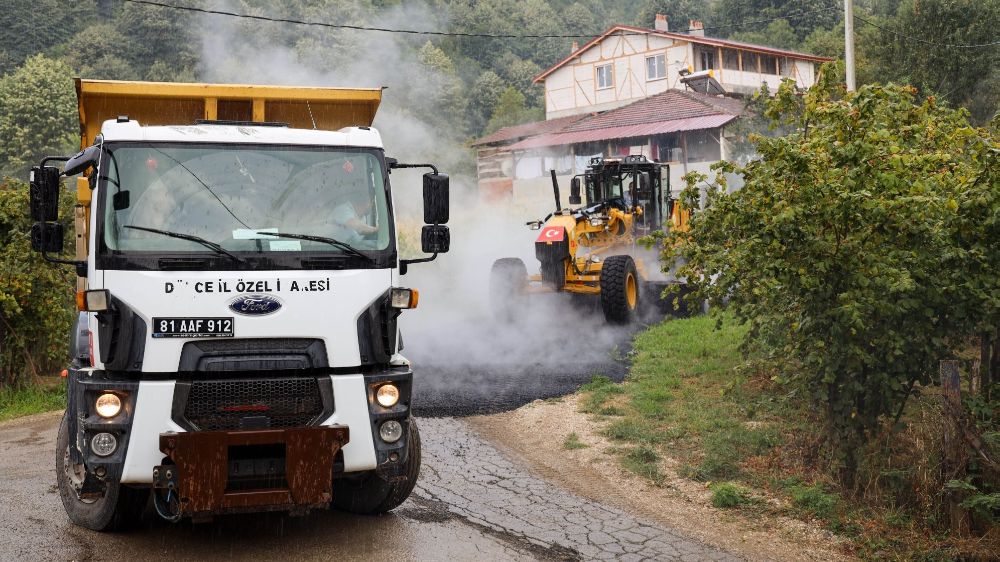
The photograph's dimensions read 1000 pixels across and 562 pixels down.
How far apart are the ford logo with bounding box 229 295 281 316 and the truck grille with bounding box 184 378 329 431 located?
1.31ft

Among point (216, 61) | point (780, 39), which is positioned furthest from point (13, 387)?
point (780, 39)

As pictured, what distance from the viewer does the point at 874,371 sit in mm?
7090

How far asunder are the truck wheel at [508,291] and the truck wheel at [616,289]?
→ 169cm

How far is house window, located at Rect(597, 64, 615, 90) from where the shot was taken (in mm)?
48656

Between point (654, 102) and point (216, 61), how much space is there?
1039 inches

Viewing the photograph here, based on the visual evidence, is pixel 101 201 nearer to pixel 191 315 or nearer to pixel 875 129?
pixel 191 315

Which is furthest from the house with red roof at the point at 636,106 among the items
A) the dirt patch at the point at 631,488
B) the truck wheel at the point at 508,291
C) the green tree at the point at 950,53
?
the dirt patch at the point at 631,488

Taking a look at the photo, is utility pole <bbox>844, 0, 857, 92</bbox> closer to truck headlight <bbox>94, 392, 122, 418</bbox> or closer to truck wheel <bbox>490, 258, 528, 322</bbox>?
truck wheel <bbox>490, 258, 528, 322</bbox>

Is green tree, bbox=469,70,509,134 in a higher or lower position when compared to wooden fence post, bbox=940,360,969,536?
higher

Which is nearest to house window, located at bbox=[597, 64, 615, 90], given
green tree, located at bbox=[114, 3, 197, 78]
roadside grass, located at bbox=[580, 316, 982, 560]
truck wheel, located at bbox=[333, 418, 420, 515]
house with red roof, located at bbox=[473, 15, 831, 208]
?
house with red roof, located at bbox=[473, 15, 831, 208]

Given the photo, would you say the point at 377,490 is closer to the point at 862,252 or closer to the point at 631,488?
the point at 631,488

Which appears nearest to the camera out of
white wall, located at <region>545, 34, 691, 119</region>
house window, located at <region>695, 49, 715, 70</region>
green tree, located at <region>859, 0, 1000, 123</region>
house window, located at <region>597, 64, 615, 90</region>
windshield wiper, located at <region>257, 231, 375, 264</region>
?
windshield wiper, located at <region>257, 231, 375, 264</region>

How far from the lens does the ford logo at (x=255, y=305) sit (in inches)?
216

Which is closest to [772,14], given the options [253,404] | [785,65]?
[785,65]
